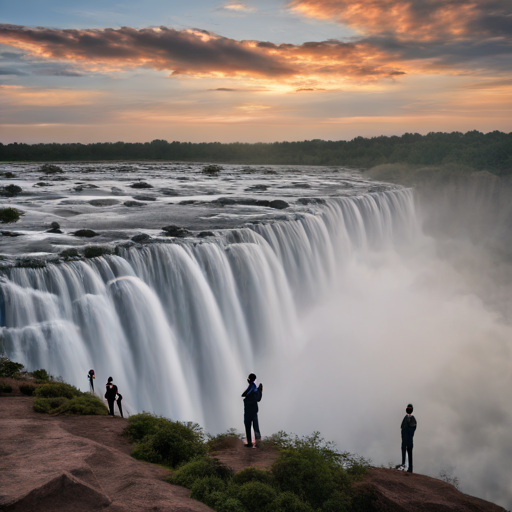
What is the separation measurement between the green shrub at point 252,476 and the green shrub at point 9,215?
2666 centimetres

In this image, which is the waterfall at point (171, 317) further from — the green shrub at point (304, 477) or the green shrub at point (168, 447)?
the green shrub at point (304, 477)

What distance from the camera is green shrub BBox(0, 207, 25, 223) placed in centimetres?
3195

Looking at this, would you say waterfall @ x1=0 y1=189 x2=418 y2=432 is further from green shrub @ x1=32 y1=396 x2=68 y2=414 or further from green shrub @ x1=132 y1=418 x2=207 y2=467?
green shrub @ x1=132 y1=418 x2=207 y2=467

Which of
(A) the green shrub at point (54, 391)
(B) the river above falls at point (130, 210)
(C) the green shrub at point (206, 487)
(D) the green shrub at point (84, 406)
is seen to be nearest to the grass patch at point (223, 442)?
(D) the green shrub at point (84, 406)

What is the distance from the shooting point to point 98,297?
19.0 metres

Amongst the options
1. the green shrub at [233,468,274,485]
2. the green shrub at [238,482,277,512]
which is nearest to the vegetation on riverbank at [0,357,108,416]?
the green shrub at [233,468,274,485]

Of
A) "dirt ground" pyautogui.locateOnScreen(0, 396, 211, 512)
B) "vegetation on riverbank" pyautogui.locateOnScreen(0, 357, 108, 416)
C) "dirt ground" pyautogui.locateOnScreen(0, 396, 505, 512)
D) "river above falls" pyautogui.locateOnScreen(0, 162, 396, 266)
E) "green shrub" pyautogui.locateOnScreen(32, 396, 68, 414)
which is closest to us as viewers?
"dirt ground" pyautogui.locateOnScreen(0, 396, 211, 512)

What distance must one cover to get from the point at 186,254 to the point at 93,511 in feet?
53.4

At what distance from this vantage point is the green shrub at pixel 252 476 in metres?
11.2

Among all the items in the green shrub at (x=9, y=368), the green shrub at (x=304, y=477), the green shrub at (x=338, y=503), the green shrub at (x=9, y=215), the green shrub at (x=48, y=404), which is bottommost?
the green shrub at (x=338, y=503)

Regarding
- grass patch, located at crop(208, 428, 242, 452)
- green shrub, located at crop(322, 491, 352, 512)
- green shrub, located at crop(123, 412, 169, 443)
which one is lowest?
grass patch, located at crop(208, 428, 242, 452)

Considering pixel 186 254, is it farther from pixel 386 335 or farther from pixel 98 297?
pixel 386 335

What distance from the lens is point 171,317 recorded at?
70.4ft

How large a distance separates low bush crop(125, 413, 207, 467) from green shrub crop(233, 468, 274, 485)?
1512 mm
